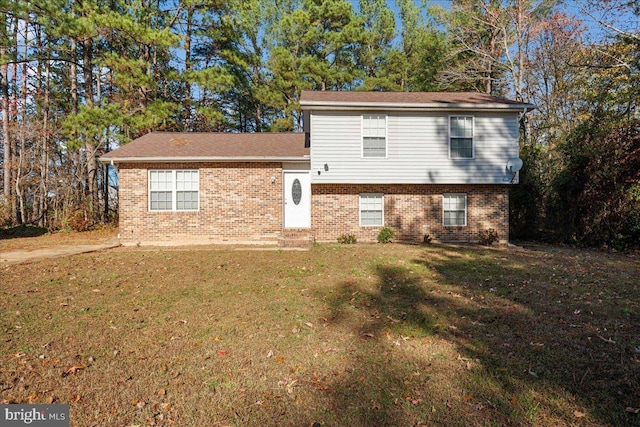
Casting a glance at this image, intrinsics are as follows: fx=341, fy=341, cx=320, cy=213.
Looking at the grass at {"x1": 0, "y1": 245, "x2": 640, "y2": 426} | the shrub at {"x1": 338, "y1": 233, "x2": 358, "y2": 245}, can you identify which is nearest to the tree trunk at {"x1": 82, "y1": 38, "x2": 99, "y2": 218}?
the grass at {"x1": 0, "y1": 245, "x2": 640, "y2": 426}

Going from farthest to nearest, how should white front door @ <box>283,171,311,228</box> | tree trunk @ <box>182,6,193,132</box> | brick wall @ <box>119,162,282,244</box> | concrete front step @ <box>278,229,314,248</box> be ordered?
tree trunk @ <box>182,6,193,132</box> → white front door @ <box>283,171,311,228</box> → brick wall @ <box>119,162,282,244</box> → concrete front step @ <box>278,229,314,248</box>

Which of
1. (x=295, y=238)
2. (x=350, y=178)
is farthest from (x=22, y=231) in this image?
(x=350, y=178)

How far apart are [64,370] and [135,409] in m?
1.13

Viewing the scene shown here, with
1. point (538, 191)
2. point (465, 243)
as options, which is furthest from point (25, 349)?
point (538, 191)

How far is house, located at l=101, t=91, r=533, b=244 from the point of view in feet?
37.6

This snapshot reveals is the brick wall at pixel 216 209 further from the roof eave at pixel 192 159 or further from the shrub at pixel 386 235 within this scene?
the shrub at pixel 386 235

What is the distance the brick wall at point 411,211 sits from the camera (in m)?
11.9

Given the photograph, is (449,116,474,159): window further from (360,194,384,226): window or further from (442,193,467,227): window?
(360,194,384,226): window

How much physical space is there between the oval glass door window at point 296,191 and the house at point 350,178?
0.11 meters

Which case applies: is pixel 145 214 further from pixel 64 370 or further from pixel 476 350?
pixel 476 350

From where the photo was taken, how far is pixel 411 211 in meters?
12.0

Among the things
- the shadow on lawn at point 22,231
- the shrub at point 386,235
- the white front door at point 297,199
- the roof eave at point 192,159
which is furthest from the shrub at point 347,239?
the shadow on lawn at point 22,231

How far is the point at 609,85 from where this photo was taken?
14203 millimetres

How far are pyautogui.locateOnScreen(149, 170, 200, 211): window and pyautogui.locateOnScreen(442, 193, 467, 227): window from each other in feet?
28.5
